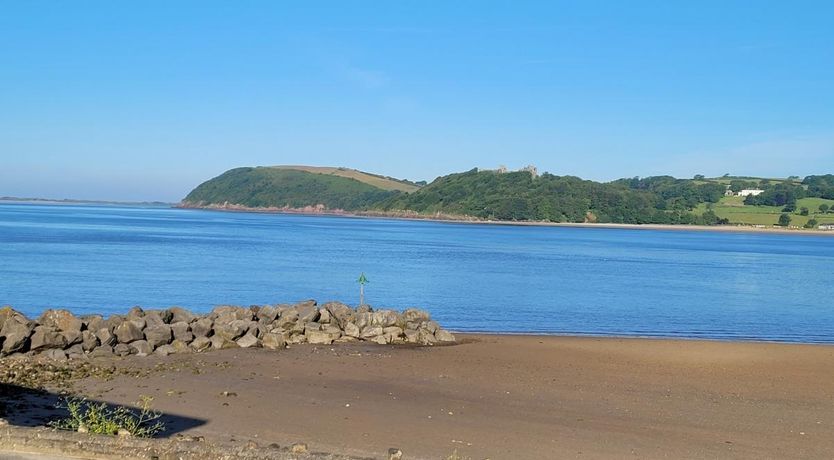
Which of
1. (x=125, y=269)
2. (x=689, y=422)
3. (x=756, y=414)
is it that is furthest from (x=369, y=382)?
(x=125, y=269)

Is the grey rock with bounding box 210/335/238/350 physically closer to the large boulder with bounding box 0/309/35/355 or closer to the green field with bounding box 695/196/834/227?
the large boulder with bounding box 0/309/35/355

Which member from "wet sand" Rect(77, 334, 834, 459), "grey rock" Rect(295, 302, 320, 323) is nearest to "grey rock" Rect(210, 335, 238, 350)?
"wet sand" Rect(77, 334, 834, 459)

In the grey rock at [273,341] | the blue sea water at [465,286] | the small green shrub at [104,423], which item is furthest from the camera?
the blue sea water at [465,286]

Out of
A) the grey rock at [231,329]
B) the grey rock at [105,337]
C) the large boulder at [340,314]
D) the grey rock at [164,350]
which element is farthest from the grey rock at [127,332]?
the large boulder at [340,314]

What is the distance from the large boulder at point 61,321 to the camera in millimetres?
16484

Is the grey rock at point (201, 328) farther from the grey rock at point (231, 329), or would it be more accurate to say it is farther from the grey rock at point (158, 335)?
the grey rock at point (158, 335)

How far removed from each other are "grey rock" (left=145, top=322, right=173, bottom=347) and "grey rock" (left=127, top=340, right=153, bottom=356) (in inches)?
5.4

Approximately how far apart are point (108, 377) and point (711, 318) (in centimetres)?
2343

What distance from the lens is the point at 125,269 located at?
1761 inches

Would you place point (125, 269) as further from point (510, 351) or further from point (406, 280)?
point (510, 351)

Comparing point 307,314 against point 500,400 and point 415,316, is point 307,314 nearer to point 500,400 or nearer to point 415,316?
point 415,316

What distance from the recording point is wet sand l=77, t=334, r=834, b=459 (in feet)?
34.8

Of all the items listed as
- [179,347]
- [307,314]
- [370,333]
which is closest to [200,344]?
[179,347]

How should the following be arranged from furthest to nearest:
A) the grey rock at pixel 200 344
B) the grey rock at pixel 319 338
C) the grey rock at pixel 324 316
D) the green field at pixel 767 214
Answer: the green field at pixel 767 214 < the grey rock at pixel 324 316 < the grey rock at pixel 319 338 < the grey rock at pixel 200 344
